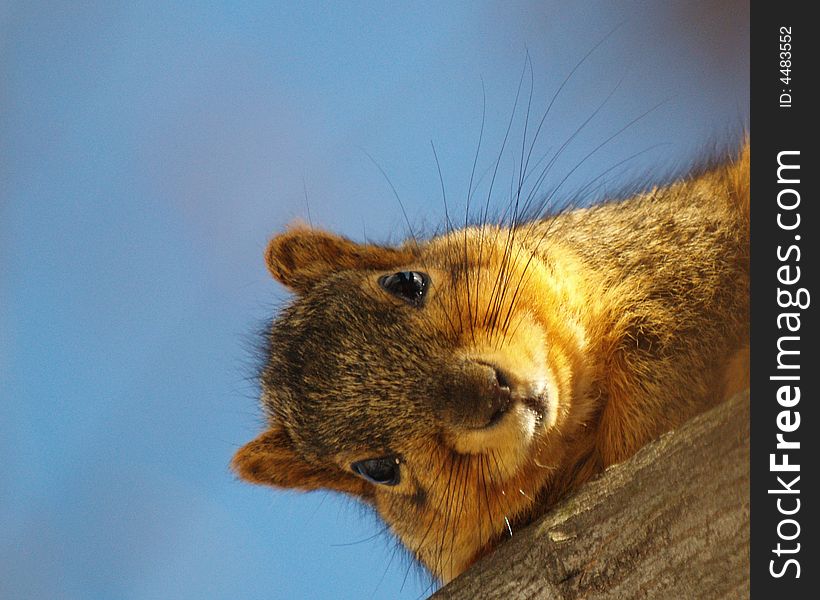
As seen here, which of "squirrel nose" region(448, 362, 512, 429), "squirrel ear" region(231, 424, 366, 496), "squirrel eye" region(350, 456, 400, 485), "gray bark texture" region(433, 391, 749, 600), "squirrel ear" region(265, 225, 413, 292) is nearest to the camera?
"gray bark texture" region(433, 391, 749, 600)

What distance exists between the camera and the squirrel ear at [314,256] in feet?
6.56

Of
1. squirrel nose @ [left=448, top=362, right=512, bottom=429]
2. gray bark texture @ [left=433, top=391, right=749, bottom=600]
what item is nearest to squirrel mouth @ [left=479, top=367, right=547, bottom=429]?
squirrel nose @ [left=448, top=362, right=512, bottom=429]

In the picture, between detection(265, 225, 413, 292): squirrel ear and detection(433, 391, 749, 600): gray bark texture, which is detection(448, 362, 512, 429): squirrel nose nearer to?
detection(433, 391, 749, 600): gray bark texture

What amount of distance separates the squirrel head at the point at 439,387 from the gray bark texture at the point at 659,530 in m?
0.21

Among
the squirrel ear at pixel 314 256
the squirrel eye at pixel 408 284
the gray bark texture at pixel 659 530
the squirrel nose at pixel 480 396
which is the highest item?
the squirrel ear at pixel 314 256

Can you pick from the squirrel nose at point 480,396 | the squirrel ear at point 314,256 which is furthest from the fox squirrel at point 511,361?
the squirrel ear at point 314,256

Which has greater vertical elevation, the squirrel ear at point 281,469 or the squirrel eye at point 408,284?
the squirrel eye at point 408,284

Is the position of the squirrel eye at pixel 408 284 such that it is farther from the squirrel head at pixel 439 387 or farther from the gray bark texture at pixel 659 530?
the gray bark texture at pixel 659 530

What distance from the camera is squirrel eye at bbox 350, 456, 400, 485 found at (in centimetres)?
164

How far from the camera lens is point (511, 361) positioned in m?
1.49
